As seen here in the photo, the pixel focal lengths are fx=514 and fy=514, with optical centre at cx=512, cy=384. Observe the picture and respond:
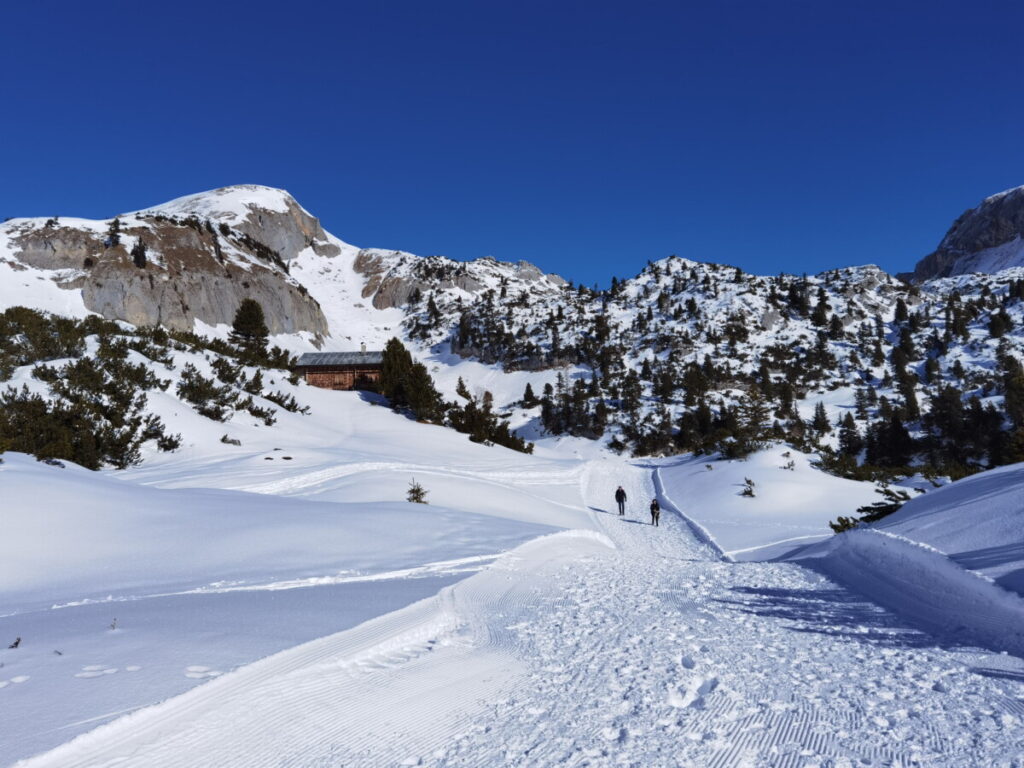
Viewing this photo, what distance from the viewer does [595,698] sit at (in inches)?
150

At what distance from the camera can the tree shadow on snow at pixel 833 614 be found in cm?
508

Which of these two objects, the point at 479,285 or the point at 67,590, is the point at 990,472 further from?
the point at 479,285

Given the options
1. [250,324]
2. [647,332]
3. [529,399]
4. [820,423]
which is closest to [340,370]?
[250,324]

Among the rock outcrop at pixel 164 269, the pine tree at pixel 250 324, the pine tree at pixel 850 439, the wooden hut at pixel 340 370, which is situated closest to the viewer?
the pine tree at pixel 250 324

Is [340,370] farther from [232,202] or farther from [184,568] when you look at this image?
[232,202]

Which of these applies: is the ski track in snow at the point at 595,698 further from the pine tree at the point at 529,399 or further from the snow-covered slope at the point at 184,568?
the pine tree at the point at 529,399

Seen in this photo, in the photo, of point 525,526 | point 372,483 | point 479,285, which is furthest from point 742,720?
point 479,285

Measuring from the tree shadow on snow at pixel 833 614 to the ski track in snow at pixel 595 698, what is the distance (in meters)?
0.04

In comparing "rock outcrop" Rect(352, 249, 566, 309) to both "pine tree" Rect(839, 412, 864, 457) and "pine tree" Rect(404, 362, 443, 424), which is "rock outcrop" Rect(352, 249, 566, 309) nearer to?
"pine tree" Rect(839, 412, 864, 457)

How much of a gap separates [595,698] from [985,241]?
686 ft

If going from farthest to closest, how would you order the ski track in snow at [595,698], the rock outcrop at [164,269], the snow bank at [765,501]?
the rock outcrop at [164,269]
the snow bank at [765,501]
the ski track in snow at [595,698]

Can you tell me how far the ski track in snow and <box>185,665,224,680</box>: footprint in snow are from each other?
0.40ft

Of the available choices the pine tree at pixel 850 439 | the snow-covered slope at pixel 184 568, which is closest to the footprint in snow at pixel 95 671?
the snow-covered slope at pixel 184 568

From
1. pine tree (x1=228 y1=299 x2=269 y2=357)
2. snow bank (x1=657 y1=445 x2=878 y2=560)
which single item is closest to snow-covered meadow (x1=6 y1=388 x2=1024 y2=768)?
snow bank (x1=657 y1=445 x2=878 y2=560)
